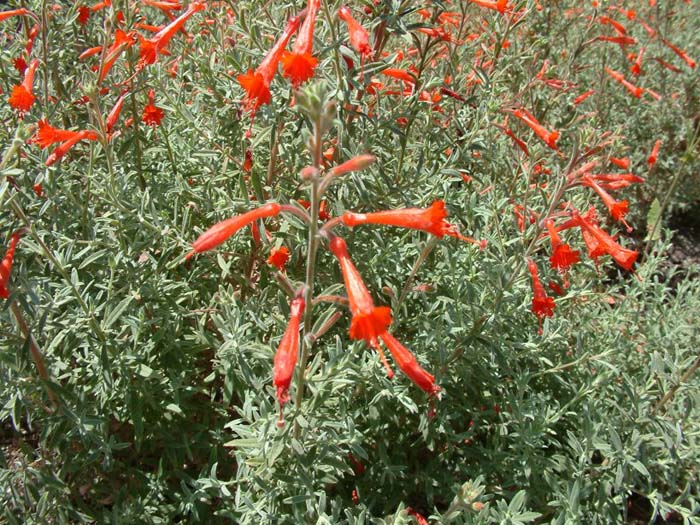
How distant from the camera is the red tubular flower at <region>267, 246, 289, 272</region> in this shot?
2.82 metres

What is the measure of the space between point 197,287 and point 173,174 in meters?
0.74

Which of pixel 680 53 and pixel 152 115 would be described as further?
pixel 680 53

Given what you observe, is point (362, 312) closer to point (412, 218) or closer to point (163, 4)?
point (412, 218)

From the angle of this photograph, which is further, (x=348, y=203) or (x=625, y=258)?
(x=348, y=203)

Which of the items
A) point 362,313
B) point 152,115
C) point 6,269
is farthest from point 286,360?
point 152,115

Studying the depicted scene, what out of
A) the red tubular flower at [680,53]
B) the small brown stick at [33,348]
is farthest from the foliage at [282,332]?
the red tubular flower at [680,53]

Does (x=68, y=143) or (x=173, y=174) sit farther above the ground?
(x=68, y=143)

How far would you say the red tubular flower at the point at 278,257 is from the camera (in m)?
2.82

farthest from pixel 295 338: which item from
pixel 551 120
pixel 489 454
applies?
pixel 551 120

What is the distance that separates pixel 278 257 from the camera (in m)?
2.83

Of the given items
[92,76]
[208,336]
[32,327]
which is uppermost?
[92,76]

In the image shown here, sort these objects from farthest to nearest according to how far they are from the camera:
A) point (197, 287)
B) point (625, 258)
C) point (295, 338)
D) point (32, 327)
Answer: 1. point (197, 287)
2. point (625, 258)
3. point (32, 327)
4. point (295, 338)

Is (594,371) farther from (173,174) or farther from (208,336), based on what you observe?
(173,174)

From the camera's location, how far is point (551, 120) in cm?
642
